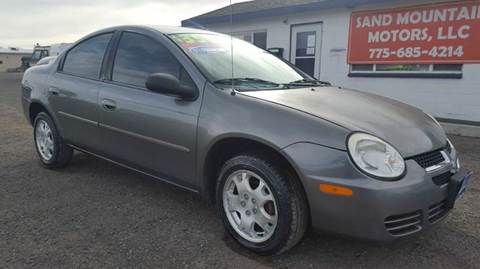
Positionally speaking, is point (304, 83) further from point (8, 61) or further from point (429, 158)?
point (8, 61)

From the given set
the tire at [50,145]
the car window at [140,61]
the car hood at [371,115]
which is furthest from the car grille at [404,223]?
the tire at [50,145]

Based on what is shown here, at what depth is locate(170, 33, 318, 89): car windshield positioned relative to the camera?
3.14m

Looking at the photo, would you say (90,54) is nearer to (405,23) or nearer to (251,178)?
(251,178)

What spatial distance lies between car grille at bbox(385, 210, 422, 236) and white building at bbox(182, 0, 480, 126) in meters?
5.95

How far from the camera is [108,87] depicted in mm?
3705

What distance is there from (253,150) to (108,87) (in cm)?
172

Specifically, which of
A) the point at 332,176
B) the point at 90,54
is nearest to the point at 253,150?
the point at 332,176

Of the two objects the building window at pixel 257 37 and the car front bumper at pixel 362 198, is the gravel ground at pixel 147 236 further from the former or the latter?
the building window at pixel 257 37

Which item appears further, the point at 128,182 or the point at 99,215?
the point at 128,182

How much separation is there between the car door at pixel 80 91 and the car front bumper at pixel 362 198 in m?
2.29

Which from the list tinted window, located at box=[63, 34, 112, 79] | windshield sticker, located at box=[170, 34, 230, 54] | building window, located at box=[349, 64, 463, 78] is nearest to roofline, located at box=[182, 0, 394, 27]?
building window, located at box=[349, 64, 463, 78]

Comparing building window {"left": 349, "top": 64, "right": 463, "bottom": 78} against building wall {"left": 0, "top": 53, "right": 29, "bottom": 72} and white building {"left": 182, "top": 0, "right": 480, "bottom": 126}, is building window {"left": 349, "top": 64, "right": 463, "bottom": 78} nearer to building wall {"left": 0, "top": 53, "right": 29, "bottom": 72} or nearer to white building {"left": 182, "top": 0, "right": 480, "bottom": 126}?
white building {"left": 182, "top": 0, "right": 480, "bottom": 126}

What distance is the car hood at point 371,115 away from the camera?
251 centimetres

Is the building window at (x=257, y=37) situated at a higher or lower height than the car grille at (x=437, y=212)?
higher
